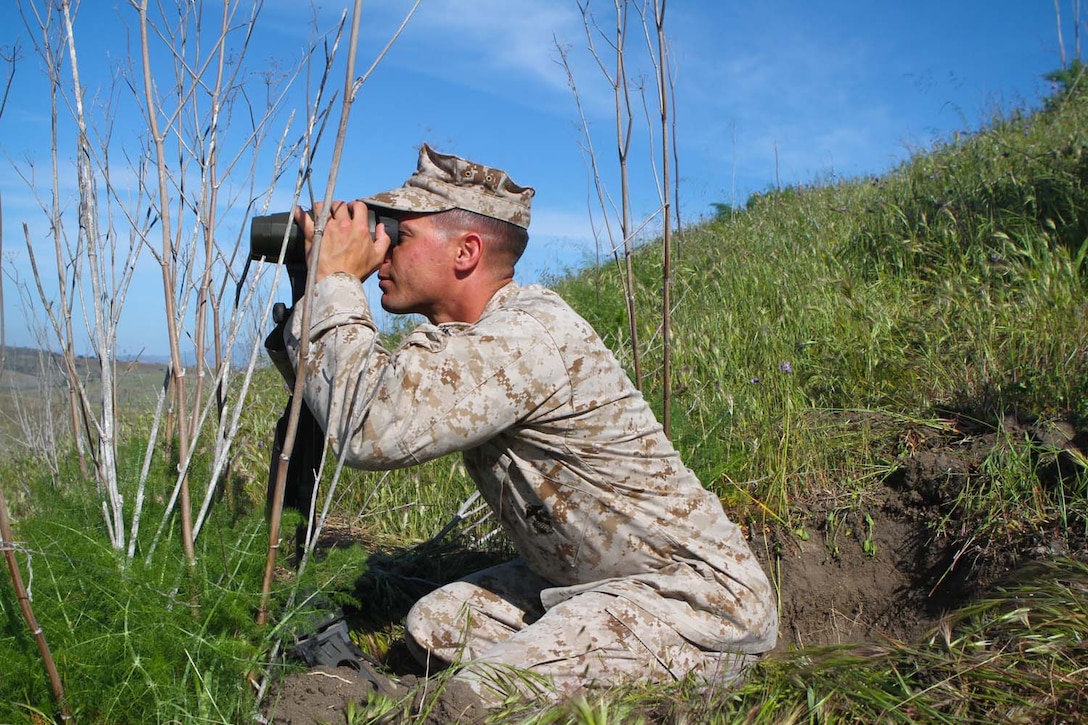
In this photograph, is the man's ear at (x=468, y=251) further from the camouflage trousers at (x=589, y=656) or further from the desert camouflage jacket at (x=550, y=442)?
the camouflage trousers at (x=589, y=656)

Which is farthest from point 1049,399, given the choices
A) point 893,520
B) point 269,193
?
point 269,193

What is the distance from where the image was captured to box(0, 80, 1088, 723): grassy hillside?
70.7 inches

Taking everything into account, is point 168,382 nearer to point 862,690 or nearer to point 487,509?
point 487,509

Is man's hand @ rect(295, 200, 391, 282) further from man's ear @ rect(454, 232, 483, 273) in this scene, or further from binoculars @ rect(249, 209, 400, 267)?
man's ear @ rect(454, 232, 483, 273)

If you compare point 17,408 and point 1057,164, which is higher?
point 1057,164

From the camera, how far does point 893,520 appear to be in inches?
124

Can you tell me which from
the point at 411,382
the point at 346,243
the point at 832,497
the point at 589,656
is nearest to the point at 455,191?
the point at 346,243

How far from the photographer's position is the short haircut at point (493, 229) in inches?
94.7

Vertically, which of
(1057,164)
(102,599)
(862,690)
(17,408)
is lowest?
(862,690)

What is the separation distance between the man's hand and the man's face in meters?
0.12

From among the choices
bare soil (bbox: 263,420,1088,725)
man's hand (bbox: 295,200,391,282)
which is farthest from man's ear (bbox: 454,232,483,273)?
bare soil (bbox: 263,420,1088,725)

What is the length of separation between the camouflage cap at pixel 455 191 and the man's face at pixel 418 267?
5cm

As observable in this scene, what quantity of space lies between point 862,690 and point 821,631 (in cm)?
126

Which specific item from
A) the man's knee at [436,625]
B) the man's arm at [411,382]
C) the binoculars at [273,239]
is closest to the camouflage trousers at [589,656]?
the man's knee at [436,625]
